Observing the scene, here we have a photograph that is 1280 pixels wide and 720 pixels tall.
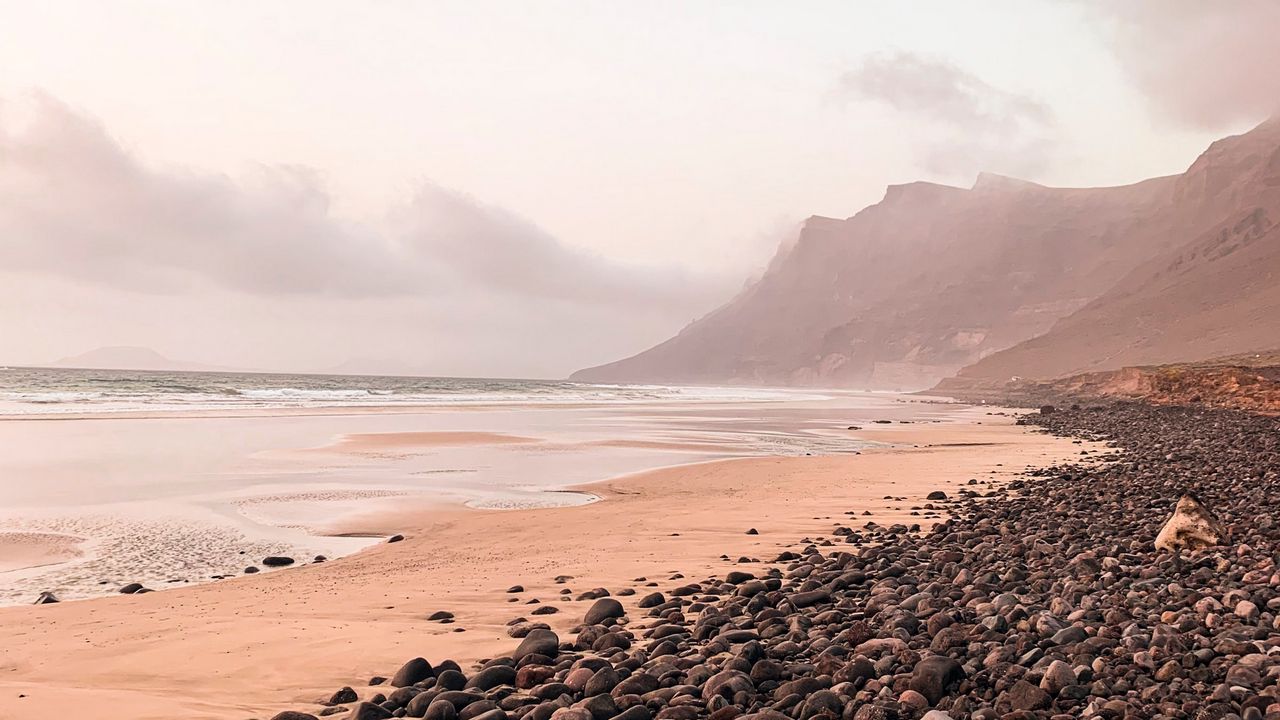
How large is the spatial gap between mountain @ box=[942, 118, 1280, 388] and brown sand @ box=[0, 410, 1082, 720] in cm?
10492

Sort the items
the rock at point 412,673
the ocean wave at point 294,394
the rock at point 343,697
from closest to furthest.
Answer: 1. the rock at point 343,697
2. the rock at point 412,673
3. the ocean wave at point 294,394

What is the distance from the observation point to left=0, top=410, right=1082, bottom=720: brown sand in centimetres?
542

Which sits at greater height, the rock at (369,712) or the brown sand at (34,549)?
the rock at (369,712)

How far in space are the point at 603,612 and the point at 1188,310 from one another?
153m

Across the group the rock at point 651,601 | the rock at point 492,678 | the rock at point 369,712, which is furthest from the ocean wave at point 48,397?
the rock at point 492,678

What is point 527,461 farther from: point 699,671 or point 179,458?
point 699,671

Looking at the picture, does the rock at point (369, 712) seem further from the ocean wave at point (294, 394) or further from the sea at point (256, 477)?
the ocean wave at point (294, 394)

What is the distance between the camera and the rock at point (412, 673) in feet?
17.6

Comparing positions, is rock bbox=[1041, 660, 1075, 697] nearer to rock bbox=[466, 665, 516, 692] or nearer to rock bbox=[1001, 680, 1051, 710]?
rock bbox=[1001, 680, 1051, 710]

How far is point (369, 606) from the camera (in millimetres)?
7688

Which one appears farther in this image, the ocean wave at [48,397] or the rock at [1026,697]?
the ocean wave at [48,397]

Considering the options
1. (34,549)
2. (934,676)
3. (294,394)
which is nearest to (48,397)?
(294,394)

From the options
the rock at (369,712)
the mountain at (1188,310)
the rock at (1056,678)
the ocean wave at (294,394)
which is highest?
the mountain at (1188,310)

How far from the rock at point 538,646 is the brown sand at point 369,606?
306 mm
